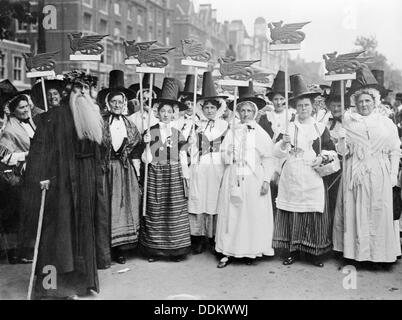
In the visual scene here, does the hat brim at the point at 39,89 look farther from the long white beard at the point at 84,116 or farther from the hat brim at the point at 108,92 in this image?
the long white beard at the point at 84,116

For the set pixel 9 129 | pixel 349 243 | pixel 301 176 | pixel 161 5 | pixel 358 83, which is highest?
pixel 161 5

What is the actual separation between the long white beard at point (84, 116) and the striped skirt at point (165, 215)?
129 centimetres

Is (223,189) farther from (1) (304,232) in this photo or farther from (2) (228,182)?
(1) (304,232)

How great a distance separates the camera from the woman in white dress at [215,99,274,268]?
16.5 feet

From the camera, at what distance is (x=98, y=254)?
4.67m

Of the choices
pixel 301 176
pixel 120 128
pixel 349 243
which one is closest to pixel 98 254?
pixel 120 128

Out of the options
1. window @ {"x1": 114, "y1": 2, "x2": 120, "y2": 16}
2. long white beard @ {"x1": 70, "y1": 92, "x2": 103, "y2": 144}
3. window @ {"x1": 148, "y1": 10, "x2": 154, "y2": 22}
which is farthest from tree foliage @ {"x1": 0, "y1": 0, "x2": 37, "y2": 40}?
window @ {"x1": 114, "y1": 2, "x2": 120, "y2": 16}

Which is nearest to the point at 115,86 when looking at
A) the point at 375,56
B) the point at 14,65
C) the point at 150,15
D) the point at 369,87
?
the point at 369,87

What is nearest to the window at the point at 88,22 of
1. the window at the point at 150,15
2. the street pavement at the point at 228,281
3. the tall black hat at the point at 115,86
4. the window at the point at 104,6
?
the window at the point at 104,6

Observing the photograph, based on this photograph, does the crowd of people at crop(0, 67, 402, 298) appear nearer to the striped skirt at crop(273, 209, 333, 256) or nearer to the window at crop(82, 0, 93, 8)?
the striped skirt at crop(273, 209, 333, 256)

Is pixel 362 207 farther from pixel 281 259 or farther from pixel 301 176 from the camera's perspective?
pixel 281 259

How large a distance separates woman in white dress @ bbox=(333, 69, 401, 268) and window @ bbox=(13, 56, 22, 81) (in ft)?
55.5

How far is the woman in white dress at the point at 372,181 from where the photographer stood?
4.77 meters

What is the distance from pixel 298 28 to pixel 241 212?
7.00 ft
